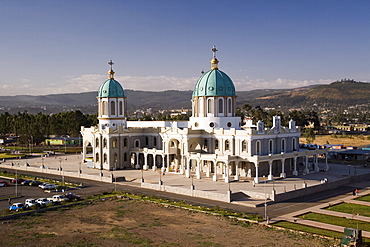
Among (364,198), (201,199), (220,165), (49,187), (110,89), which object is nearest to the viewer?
(201,199)

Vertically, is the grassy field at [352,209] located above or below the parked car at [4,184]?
below

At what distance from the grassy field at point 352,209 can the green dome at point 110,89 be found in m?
42.3

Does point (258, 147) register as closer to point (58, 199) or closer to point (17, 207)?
point (58, 199)

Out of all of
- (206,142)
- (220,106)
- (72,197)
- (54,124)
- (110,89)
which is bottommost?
(72,197)

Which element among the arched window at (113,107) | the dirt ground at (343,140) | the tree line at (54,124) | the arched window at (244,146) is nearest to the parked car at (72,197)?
A: the arched window at (244,146)

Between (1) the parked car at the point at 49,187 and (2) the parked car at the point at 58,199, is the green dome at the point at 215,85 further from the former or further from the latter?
(2) the parked car at the point at 58,199

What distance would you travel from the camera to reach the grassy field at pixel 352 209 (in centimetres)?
4104

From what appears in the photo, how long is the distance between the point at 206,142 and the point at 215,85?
887 cm

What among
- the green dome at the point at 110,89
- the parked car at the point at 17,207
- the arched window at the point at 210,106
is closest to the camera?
the parked car at the point at 17,207

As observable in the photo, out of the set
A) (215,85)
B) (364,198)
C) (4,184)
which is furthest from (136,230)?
(215,85)

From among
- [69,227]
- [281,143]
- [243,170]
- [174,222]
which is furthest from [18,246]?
[281,143]

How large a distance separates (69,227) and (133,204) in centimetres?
966

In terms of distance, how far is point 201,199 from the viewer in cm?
4741

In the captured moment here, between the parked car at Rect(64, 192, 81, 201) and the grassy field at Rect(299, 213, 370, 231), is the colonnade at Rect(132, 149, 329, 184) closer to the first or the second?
the grassy field at Rect(299, 213, 370, 231)
